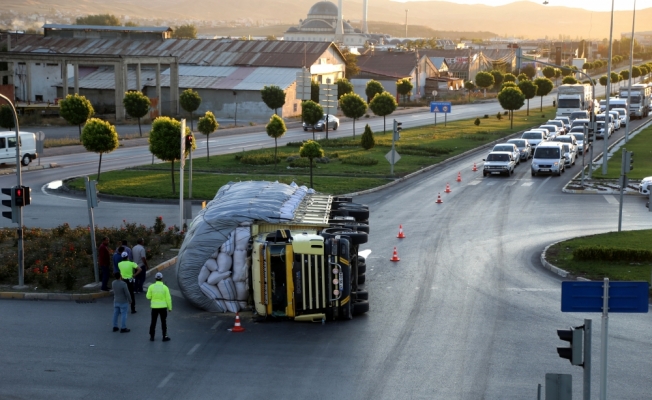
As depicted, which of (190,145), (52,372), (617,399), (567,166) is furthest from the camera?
(567,166)

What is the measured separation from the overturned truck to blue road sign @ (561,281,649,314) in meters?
7.17

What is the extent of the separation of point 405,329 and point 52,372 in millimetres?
6729

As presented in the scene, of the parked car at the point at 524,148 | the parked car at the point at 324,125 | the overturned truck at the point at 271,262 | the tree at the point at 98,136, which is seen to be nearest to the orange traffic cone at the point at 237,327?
the overturned truck at the point at 271,262

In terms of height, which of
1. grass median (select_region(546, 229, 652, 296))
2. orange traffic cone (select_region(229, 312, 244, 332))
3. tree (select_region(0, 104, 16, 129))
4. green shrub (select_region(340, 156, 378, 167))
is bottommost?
orange traffic cone (select_region(229, 312, 244, 332))

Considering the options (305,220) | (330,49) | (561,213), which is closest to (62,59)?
(330,49)

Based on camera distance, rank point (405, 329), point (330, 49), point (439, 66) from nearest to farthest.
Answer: point (405, 329) < point (330, 49) < point (439, 66)

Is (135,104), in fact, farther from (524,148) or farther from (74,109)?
(524,148)

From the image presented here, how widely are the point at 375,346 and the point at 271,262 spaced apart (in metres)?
2.72

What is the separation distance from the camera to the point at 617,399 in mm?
13719

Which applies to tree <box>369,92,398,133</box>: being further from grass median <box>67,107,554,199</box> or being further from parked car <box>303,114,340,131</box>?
parked car <box>303,114,340,131</box>

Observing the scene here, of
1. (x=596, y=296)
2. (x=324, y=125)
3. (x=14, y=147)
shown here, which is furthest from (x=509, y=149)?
(x=596, y=296)

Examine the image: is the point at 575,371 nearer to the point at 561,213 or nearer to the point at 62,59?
the point at 561,213

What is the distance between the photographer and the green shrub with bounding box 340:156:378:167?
4594 cm

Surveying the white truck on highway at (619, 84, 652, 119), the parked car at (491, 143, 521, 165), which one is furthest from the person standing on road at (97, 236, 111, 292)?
the white truck on highway at (619, 84, 652, 119)
